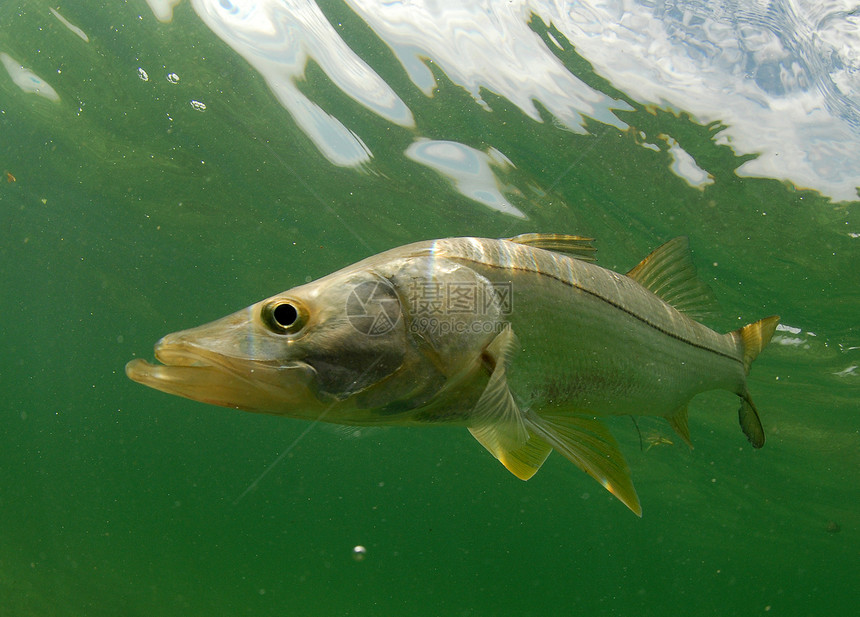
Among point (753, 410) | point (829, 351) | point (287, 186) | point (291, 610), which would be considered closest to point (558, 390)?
point (753, 410)

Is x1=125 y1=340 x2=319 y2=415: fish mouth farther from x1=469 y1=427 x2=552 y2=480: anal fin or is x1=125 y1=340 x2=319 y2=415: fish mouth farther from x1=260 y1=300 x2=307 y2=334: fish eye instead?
x1=469 y1=427 x2=552 y2=480: anal fin

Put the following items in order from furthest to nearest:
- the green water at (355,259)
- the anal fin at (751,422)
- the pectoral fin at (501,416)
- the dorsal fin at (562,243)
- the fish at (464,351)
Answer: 1. the green water at (355,259)
2. the anal fin at (751,422)
3. the dorsal fin at (562,243)
4. the pectoral fin at (501,416)
5. the fish at (464,351)

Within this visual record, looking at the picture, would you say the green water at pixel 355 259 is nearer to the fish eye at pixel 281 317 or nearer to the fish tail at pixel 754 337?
the fish eye at pixel 281 317

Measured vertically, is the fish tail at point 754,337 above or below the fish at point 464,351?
below

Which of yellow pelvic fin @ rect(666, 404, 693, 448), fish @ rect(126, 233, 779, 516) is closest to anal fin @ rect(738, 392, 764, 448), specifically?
Answer: yellow pelvic fin @ rect(666, 404, 693, 448)

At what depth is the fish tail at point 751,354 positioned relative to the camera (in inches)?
175

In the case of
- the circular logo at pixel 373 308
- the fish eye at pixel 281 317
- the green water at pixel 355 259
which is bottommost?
the green water at pixel 355 259

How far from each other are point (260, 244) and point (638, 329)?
1682 cm

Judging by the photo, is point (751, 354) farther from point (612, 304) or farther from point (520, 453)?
point (520, 453)

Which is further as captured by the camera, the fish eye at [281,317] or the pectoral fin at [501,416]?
the pectoral fin at [501,416]

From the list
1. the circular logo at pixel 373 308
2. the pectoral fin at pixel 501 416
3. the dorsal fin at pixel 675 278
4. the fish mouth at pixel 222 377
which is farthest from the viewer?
the dorsal fin at pixel 675 278

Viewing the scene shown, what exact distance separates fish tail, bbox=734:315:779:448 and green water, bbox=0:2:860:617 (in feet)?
11.1

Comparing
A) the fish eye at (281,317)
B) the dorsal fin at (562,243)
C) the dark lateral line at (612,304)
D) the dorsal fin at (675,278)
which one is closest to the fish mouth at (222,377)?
the fish eye at (281,317)

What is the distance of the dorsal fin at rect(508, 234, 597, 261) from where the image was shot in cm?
323
